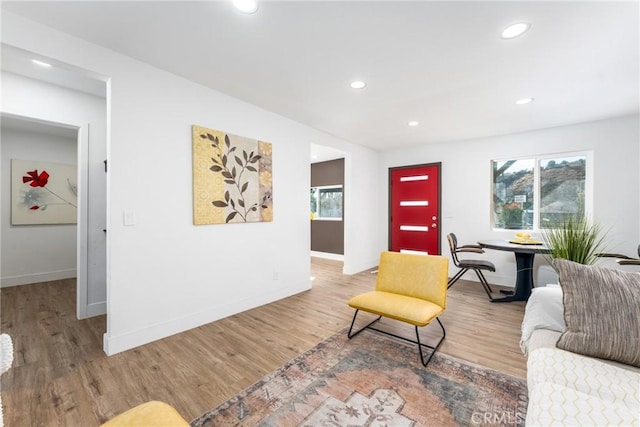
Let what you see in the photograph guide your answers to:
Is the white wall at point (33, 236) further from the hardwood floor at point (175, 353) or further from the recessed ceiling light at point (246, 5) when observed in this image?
the recessed ceiling light at point (246, 5)

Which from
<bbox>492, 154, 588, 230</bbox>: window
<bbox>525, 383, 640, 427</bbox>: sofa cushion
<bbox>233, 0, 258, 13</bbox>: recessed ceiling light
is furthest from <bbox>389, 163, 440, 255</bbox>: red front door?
<bbox>233, 0, 258, 13</bbox>: recessed ceiling light

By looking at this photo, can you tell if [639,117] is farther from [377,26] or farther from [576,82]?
[377,26]

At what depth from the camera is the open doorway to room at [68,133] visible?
8.31 ft

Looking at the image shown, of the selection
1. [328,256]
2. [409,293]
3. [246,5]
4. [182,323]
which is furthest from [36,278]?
[409,293]

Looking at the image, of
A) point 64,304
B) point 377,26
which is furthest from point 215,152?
point 64,304

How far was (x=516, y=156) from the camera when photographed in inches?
172

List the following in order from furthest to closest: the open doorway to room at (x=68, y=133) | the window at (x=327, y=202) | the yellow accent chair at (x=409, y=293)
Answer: the window at (x=327, y=202), the open doorway to room at (x=68, y=133), the yellow accent chair at (x=409, y=293)

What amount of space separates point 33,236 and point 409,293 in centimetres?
591

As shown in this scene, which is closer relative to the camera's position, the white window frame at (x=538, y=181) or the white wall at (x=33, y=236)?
the white window frame at (x=538, y=181)

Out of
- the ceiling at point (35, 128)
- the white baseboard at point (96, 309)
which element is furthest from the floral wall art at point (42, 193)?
the white baseboard at point (96, 309)

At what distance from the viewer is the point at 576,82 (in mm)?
2668

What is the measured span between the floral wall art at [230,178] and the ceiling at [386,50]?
0.56 meters

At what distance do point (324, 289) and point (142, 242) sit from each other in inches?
102

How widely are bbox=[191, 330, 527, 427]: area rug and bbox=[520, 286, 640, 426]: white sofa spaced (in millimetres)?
532
